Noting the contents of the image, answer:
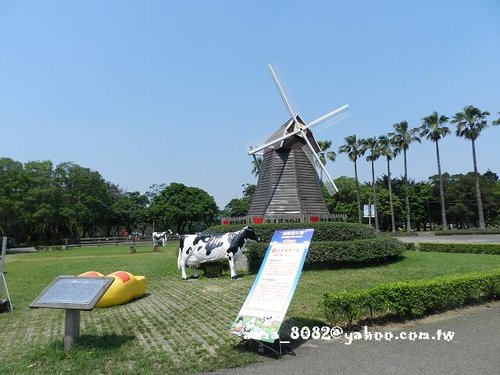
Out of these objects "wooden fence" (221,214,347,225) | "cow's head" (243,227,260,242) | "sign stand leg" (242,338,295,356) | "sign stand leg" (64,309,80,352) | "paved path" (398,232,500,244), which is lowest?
"sign stand leg" (242,338,295,356)

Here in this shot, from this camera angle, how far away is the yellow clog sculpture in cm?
1081

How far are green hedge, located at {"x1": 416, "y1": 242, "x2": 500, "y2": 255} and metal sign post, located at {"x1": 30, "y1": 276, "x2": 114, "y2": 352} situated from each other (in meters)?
20.1

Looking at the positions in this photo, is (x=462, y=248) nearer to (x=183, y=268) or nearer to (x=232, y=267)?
(x=232, y=267)

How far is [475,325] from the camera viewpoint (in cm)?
810

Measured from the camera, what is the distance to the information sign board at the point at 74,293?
6648 mm

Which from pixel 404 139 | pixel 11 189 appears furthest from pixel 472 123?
pixel 11 189

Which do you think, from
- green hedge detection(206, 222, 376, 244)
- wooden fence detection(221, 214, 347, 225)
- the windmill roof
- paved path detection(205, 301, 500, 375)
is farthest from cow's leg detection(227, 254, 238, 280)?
the windmill roof

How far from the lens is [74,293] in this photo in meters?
6.98

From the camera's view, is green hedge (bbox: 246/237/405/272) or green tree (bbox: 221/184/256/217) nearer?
green hedge (bbox: 246/237/405/272)

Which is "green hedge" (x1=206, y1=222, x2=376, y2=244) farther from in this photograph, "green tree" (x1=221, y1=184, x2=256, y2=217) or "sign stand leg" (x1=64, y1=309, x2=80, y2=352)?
"green tree" (x1=221, y1=184, x2=256, y2=217)

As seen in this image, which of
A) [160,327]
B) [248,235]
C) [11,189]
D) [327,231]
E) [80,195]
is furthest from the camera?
[80,195]

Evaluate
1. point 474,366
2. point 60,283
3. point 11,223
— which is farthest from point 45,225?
point 474,366

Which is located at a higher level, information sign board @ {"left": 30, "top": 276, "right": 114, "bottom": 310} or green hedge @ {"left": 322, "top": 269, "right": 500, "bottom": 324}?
information sign board @ {"left": 30, "top": 276, "right": 114, "bottom": 310}

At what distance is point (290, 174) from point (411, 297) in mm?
14060
